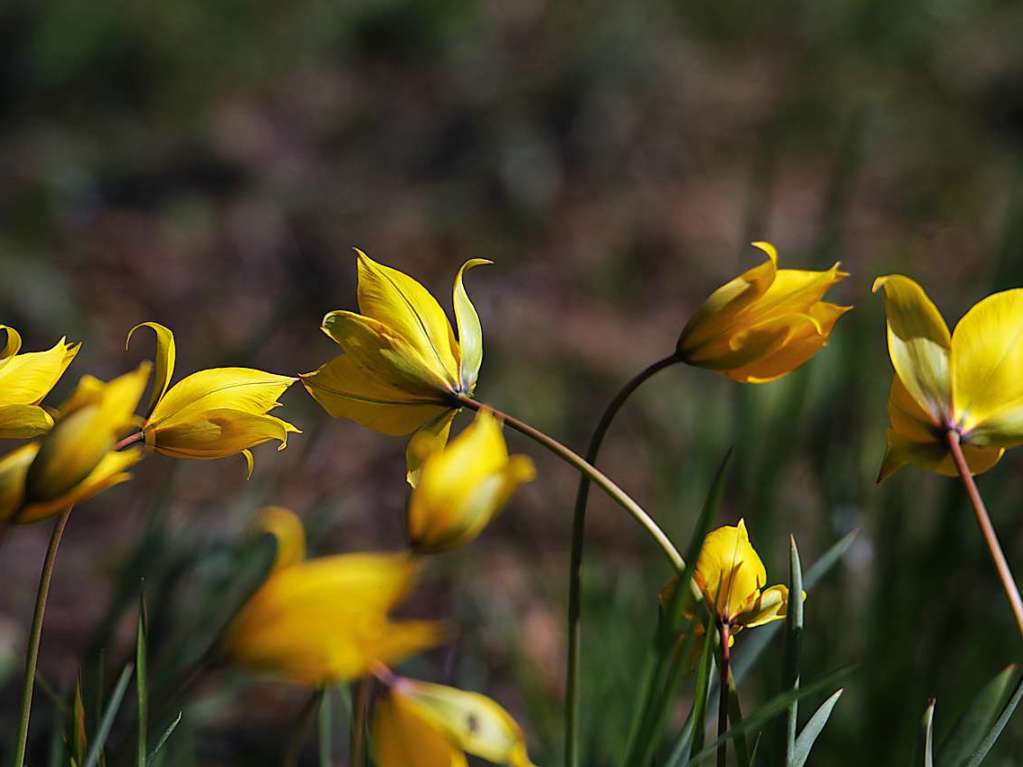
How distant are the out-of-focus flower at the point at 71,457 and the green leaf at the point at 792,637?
352 mm

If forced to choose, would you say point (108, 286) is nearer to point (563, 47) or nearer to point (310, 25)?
point (310, 25)

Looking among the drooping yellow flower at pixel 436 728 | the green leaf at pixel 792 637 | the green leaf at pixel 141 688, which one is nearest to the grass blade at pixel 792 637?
the green leaf at pixel 792 637

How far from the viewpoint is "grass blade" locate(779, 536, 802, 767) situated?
2.16 feet

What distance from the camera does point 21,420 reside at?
645 mm

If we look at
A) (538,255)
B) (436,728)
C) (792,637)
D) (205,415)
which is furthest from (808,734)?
(538,255)

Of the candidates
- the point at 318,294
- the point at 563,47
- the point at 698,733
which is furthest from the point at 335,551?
the point at 563,47

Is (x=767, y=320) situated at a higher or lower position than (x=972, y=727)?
higher

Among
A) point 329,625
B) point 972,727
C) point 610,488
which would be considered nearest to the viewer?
point 329,625

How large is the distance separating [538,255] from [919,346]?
2156 millimetres

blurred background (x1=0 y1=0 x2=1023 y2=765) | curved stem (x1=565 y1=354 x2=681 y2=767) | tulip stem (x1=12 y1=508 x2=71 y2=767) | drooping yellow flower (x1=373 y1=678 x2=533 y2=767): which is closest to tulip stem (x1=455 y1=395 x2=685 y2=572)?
curved stem (x1=565 y1=354 x2=681 y2=767)

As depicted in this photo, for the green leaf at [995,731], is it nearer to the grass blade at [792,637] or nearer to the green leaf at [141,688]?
the grass blade at [792,637]

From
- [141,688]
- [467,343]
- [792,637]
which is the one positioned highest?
[467,343]

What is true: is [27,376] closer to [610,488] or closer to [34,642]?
[34,642]

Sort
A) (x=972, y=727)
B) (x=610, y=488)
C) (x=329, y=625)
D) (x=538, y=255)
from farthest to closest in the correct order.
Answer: (x=538, y=255), (x=972, y=727), (x=610, y=488), (x=329, y=625)
